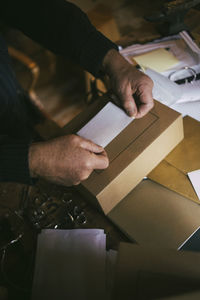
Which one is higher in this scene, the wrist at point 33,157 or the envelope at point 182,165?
the envelope at point 182,165

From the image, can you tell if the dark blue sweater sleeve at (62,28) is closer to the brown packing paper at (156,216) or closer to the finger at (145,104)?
the finger at (145,104)

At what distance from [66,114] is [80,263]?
1654mm

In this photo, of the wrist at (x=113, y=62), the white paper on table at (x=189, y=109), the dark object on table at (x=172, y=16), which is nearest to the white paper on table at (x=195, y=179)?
the white paper on table at (x=189, y=109)

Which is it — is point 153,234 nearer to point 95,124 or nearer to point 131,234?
point 131,234

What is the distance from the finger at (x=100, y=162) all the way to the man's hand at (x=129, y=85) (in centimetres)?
20

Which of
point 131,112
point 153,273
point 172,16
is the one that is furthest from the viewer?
point 172,16

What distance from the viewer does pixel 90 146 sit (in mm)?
910

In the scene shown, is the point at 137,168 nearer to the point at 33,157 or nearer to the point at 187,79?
the point at 33,157

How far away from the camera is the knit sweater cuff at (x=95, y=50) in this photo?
112cm

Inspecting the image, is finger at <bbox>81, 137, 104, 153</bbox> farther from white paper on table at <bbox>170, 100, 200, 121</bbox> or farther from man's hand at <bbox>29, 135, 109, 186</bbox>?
→ white paper on table at <bbox>170, 100, 200, 121</bbox>

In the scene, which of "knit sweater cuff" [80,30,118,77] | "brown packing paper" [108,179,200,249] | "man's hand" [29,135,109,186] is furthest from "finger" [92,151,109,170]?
"knit sweater cuff" [80,30,118,77]

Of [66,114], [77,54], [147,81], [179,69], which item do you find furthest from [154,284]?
[66,114]

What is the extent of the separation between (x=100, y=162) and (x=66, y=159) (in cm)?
12

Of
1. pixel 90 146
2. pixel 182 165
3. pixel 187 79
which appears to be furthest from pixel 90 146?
pixel 187 79
